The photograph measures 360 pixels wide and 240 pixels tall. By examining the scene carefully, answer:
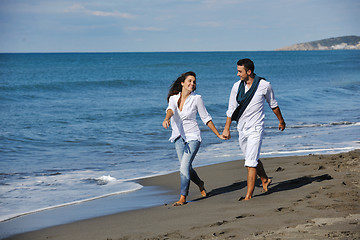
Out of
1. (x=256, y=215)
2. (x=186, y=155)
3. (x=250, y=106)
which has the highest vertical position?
(x=250, y=106)

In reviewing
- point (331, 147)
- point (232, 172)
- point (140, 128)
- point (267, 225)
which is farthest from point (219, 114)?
point (267, 225)

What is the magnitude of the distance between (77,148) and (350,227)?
944cm

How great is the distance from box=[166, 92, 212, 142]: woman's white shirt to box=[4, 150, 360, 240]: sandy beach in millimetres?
951

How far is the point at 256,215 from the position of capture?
17.4 feet

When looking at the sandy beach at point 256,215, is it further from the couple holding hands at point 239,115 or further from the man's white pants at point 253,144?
the man's white pants at point 253,144

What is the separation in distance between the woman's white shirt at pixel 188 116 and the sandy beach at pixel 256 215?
951 mm

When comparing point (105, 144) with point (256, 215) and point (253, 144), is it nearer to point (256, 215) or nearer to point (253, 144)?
point (253, 144)

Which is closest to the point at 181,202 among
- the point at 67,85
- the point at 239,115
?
the point at 239,115

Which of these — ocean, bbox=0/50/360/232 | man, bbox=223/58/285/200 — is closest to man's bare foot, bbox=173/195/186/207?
man, bbox=223/58/285/200

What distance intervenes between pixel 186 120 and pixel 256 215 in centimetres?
167

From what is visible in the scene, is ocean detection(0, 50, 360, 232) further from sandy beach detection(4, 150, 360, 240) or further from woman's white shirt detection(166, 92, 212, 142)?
woman's white shirt detection(166, 92, 212, 142)

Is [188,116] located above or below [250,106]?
below

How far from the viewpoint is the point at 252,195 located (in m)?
6.37

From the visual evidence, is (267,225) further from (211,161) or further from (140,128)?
(140,128)
